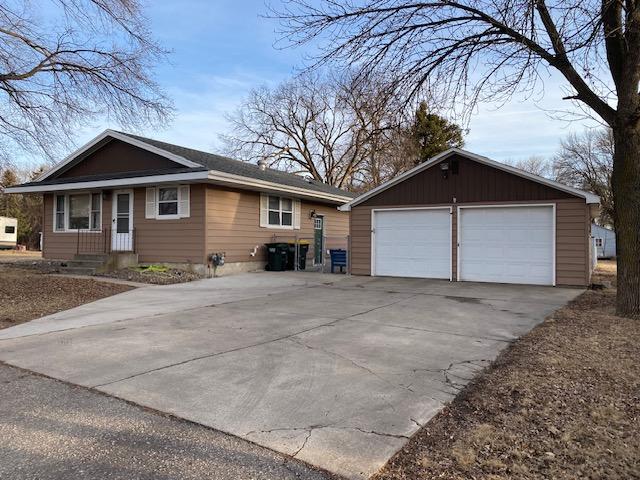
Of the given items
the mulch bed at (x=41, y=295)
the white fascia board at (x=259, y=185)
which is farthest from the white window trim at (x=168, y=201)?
the mulch bed at (x=41, y=295)

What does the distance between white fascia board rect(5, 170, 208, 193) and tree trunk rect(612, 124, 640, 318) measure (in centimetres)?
983

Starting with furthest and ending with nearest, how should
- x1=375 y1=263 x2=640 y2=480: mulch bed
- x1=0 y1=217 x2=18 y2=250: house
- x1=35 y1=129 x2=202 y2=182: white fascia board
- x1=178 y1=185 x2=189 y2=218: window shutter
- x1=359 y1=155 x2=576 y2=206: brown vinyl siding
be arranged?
x1=0 y1=217 x2=18 y2=250: house
x1=178 y1=185 x2=189 y2=218: window shutter
x1=35 y1=129 x2=202 y2=182: white fascia board
x1=359 y1=155 x2=576 y2=206: brown vinyl siding
x1=375 y1=263 x2=640 y2=480: mulch bed

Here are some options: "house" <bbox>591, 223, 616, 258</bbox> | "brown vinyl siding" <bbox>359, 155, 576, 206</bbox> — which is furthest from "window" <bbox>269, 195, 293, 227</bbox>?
"house" <bbox>591, 223, 616, 258</bbox>

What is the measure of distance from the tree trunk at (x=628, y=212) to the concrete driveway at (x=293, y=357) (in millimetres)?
1402

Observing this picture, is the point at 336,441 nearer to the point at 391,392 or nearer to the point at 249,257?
the point at 391,392

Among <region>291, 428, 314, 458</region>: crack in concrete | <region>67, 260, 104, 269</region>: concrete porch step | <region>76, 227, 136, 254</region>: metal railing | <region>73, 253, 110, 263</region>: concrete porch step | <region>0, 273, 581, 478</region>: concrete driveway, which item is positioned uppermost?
<region>76, 227, 136, 254</region>: metal railing

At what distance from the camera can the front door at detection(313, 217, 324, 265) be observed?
20297mm

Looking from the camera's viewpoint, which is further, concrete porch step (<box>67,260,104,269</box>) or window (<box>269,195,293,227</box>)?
window (<box>269,195,293,227</box>)

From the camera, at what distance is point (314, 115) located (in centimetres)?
3644

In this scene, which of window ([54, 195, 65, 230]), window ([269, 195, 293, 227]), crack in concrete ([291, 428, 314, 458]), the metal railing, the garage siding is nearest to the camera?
crack in concrete ([291, 428, 314, 458])

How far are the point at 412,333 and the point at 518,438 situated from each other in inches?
137

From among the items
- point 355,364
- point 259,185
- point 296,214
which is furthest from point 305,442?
point 296,214

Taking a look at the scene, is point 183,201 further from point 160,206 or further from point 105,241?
point 105,241

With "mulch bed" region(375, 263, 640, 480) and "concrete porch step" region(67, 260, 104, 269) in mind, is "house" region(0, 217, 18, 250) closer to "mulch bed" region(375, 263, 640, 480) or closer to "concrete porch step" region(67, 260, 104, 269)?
"concrete porch step" region(67, 260, 104, 269)
